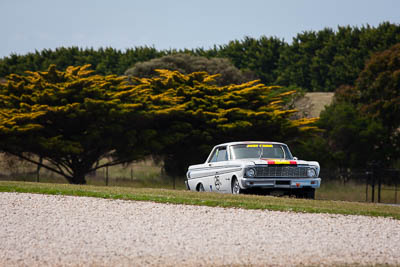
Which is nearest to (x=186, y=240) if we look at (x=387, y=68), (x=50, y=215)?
(x=50, y=215)

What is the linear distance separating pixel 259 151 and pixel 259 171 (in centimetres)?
144

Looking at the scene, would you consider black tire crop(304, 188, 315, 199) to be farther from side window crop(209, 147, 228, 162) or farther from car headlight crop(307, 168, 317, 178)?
side window crop(209, 147, 228, 162)

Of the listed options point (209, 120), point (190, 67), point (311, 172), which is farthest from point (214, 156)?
point (190, 67)

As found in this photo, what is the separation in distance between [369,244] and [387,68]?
1395 inches

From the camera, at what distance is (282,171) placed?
16.0m

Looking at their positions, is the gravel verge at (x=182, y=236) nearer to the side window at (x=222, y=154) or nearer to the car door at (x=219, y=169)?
the car door at (x=219, y=169)

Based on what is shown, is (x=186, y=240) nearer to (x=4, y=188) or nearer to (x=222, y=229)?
(x=222, y=229)

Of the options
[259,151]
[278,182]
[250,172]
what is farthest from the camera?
[259,151]

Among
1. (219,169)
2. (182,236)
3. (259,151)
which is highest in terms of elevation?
(259,151)

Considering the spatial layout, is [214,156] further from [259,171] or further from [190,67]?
[190,67]

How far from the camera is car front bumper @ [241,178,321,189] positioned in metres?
15.8

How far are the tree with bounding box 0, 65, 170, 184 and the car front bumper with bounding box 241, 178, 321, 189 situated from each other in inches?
561

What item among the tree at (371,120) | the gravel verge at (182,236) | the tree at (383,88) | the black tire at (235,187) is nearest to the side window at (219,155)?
the black tire at (235,187)

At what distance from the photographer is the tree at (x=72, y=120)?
2842 centimetres
